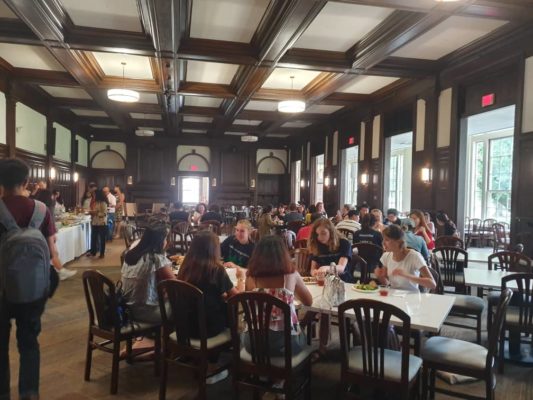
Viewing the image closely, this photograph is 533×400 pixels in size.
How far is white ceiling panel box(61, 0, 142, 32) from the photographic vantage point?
485 centimetres

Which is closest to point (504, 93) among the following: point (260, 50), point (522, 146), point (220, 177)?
point (522, 146)

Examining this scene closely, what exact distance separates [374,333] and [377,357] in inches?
6.1

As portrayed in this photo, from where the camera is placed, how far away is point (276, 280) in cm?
252

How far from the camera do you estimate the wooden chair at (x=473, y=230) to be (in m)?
9.62

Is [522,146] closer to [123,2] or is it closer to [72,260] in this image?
[123,2]

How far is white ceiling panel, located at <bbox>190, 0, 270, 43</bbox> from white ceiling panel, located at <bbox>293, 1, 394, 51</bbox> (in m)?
0.80

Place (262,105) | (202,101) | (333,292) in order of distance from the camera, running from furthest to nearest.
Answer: (262,105)
(202,101)
(333,292)

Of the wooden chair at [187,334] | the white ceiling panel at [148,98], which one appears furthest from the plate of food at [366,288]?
the white ceiling panel at [148,98]

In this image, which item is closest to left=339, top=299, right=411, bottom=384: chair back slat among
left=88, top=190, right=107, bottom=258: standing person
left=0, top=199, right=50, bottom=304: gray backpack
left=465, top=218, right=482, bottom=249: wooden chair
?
left=0, top=199, right=50, bottom=304: gray backpack

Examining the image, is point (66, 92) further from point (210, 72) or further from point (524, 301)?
point (524, 301)

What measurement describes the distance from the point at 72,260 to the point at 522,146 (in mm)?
8068

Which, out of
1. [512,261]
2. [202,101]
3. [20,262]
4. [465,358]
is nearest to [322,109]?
[202,101]

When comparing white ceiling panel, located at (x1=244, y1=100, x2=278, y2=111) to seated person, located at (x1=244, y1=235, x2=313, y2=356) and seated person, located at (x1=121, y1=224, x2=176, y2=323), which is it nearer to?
seated person, located at (x1=121, y1=224, x2=176, y2=323)

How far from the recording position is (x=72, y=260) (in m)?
7.81
